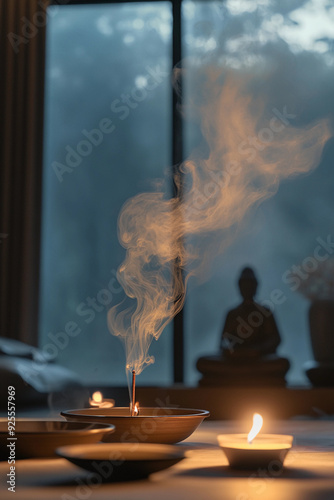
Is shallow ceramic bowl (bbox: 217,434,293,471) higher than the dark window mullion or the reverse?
the reverse

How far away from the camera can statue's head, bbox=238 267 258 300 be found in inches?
125

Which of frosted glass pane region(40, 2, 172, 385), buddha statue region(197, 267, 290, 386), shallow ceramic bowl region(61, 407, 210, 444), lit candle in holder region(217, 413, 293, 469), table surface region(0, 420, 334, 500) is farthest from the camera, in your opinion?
frosted glass pane region(40, 2, 172, 385)

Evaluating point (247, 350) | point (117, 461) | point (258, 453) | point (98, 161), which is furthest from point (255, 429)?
point (98, 161)

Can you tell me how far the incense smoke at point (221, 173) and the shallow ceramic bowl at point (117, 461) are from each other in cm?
346

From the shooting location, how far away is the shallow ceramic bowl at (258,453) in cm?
72

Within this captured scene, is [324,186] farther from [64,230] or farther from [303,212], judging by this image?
[64,230]

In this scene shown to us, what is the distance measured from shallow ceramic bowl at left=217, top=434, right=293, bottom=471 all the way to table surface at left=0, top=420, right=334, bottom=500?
10mm

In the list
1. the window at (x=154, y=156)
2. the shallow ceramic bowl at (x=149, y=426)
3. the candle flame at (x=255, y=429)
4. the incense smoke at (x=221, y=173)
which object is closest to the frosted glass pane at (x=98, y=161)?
the window at (x=154, y=156)

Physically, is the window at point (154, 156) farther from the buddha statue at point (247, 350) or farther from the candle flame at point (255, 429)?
the candle flame at point (255, 429)

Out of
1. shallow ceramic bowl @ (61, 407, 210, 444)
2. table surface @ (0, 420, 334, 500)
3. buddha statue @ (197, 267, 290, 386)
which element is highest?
buddha statue @ (197, 267, 290, 386)

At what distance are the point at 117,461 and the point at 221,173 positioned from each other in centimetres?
393

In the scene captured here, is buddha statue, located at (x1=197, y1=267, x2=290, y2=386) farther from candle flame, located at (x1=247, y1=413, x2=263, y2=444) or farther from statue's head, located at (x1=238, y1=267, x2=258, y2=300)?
candle flame, located at (x1=247, y1=413, x2=263, y2=444)

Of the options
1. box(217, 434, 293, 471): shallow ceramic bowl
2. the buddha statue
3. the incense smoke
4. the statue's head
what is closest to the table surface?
box(217, 434, 293, 471): shallow ceramic bowl

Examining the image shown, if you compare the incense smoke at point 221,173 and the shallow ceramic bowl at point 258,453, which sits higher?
the incense smoke at point 221,173
